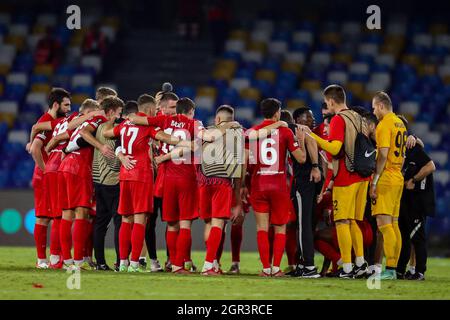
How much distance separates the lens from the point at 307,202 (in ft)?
40.9

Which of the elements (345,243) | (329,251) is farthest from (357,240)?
(329,251)

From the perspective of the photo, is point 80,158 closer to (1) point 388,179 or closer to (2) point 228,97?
(1) point 388,179

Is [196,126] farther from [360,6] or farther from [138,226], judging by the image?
[360,6]

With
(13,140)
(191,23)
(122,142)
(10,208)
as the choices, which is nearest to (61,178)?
(122,142)

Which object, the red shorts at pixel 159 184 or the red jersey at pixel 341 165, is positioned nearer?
the red jersey at pixel 341 165

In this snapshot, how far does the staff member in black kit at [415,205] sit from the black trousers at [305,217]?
117 cm

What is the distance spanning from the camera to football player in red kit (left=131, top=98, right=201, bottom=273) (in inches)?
484

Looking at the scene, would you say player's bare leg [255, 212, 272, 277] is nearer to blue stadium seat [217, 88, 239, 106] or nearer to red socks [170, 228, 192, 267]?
red socks [170, 228, 192, 267]

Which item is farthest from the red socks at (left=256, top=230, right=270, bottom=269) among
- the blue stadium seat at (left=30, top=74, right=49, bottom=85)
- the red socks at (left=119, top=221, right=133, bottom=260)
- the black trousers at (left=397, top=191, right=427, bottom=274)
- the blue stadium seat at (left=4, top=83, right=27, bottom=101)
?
the blue stadium seat at (left=30, top=74, right=49, bottom=85)

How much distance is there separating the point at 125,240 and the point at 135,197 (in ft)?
1.71

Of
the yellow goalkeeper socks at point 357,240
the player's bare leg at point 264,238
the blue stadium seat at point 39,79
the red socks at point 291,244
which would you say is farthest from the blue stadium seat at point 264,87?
the yellow goalkeeper socks at point 357,240

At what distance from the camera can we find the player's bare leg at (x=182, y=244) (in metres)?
12.3

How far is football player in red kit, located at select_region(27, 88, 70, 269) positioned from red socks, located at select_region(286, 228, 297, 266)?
2.94 metres

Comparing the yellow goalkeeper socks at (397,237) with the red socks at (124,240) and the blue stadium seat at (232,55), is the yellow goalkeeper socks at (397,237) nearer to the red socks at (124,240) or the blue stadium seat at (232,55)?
the red socks at (124,240)
